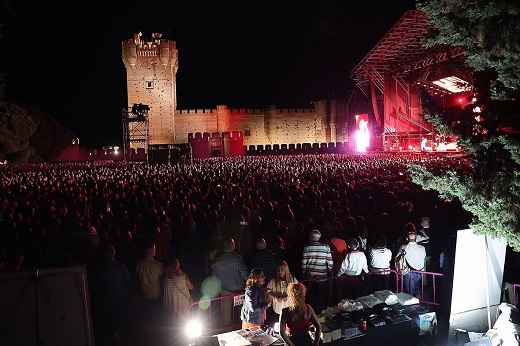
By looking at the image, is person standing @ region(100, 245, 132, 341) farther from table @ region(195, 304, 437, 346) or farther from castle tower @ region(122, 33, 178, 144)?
castle tower @ region(122, 33, 178, 144)

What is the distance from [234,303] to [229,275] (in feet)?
1.07

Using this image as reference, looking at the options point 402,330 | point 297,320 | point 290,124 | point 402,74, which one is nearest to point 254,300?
point 297,320

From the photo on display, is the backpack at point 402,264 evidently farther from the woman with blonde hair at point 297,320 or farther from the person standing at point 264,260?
the woman with blonde hair at point 297,320

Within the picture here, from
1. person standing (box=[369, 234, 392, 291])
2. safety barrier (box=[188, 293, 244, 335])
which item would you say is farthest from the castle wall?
safety barrier (box=[188, 293, 244, 335])

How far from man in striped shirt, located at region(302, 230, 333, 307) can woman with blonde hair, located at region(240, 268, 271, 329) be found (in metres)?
1.19

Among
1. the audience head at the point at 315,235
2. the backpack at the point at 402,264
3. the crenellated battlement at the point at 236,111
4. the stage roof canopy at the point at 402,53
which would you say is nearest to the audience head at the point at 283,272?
the audience head at the point at 315,235

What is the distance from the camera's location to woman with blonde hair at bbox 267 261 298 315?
4.75 meters

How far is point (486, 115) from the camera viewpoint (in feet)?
12.6

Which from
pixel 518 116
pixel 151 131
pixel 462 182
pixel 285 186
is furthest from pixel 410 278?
pixel 151 131

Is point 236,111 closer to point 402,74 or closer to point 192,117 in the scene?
point 192,117

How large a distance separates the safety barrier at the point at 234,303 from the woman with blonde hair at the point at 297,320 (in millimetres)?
1217

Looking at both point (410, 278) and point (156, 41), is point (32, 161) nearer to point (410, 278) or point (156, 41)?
point (156, 41)

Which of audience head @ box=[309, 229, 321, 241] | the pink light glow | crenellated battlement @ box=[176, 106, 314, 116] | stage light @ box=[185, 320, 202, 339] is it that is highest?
crenellated battlement @ box=[176, 106, 314, 116]

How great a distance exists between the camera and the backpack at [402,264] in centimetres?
589
